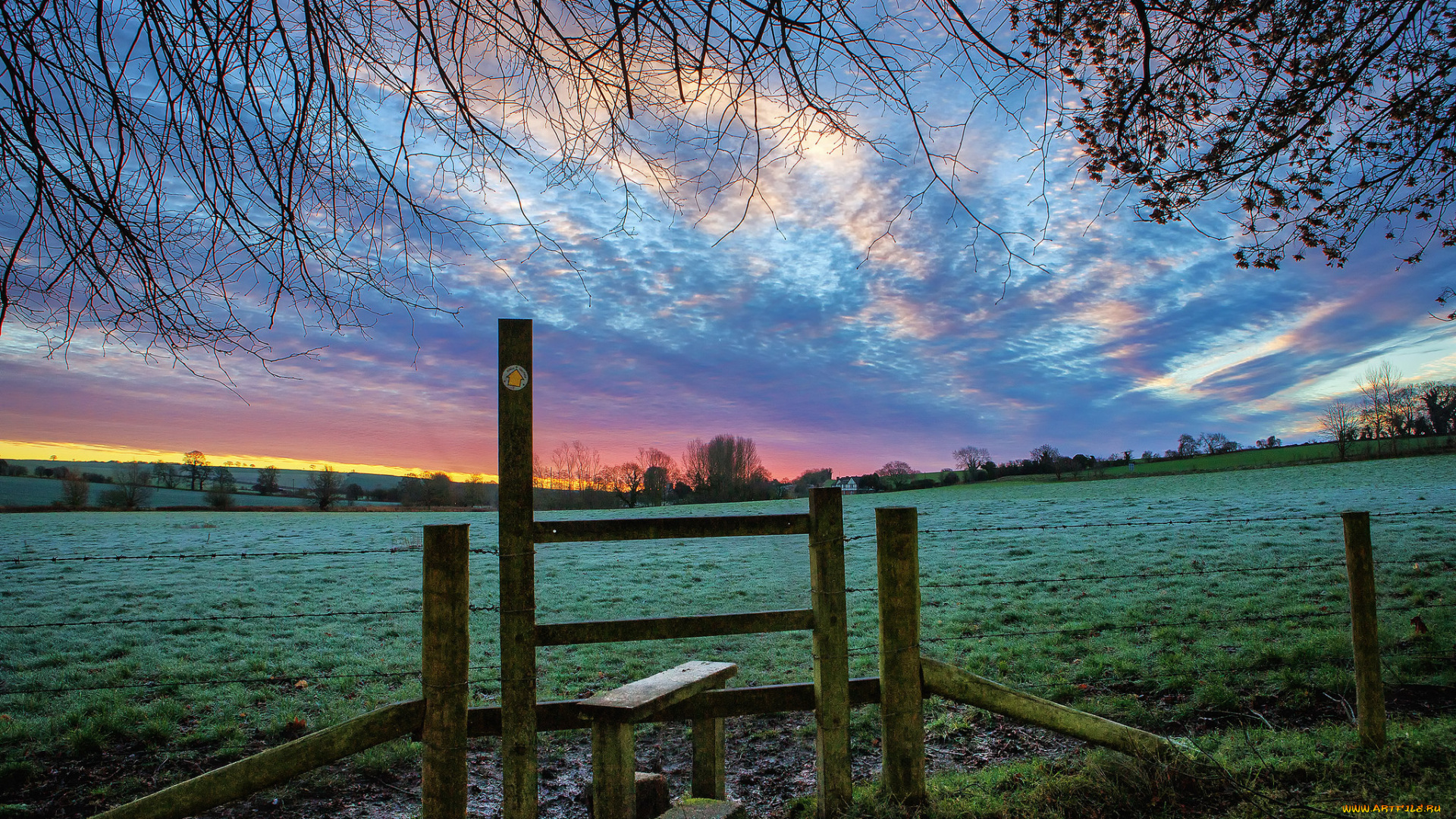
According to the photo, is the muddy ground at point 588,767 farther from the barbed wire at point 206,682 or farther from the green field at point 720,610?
the barbed wire at point 206,682

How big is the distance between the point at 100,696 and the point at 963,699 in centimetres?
821

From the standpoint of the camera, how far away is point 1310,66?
233 inches

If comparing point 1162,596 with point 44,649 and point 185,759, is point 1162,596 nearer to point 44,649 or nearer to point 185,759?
point 185,759

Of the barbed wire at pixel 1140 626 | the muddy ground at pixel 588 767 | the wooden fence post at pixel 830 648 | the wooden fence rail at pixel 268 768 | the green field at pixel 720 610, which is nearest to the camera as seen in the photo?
the wooden fence rail at pixel 268 768

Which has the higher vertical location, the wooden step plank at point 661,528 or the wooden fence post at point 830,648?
the wooden step plank at point 661,528

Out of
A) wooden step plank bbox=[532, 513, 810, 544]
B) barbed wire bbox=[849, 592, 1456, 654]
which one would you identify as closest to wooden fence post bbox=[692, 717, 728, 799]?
wooden step plank bbox=[532, 513, 810, 544]

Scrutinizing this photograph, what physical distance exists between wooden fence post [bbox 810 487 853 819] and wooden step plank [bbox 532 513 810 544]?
0.12 m

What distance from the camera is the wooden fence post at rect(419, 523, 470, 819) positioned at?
3059 millimetres

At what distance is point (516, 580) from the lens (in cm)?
314

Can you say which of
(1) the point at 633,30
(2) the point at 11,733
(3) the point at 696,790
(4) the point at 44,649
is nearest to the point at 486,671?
(2) the point at 11,733

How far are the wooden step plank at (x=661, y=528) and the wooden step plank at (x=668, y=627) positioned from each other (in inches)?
14.6

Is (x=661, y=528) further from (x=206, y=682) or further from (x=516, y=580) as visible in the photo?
(x=206, y=682)

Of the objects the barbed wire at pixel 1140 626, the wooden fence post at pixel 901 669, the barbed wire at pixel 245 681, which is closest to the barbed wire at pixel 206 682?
the barbed wire at pixel 245 681

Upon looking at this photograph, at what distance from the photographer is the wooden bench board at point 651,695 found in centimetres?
304
